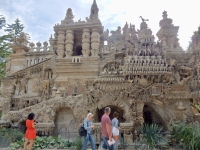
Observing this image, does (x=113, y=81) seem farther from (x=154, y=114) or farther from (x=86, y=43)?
(x=86, y=43)

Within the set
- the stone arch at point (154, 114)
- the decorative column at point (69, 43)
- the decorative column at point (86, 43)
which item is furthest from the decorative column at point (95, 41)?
the stone arch at point (154, 114)

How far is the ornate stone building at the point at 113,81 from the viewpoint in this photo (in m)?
13.5

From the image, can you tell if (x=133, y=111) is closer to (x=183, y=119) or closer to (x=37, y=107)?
Answer: (x=183, y=119)

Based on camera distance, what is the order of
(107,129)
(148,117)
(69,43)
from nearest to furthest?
(107,129) < (148,117) < (69,43)

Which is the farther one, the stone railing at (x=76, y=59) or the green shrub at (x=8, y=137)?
the stone railing at (x=76, y=59)

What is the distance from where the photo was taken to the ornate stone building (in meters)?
13.5

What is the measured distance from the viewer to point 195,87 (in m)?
13.6

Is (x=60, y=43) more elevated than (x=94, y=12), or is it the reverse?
(x=94, y=12)

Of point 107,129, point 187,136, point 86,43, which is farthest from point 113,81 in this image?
point 107,129

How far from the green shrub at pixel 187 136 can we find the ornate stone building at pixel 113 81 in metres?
2.45

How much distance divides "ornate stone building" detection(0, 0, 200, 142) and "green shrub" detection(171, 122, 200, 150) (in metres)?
2.45

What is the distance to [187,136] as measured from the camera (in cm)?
988

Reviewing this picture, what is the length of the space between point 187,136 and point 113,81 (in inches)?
230

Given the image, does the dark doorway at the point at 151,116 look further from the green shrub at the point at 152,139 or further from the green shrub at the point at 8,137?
the green shrub at the point at 8,137
